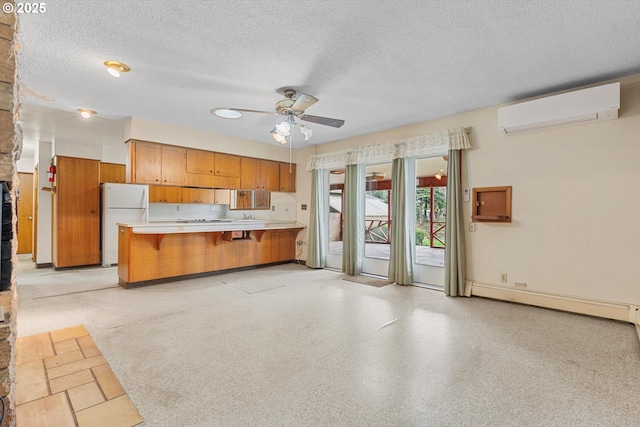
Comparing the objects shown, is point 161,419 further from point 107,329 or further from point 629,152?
point 629,152

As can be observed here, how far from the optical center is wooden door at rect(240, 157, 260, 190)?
5.60 m

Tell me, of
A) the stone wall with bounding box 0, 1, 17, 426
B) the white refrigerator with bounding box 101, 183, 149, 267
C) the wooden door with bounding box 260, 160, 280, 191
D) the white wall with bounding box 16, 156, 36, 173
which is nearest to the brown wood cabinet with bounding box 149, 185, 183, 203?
the white refrigerator with bounding box 101, 183, 149, 267

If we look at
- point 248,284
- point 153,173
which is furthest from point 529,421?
point 153,173

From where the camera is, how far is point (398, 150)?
4.60m

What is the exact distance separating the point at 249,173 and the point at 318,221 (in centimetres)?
160

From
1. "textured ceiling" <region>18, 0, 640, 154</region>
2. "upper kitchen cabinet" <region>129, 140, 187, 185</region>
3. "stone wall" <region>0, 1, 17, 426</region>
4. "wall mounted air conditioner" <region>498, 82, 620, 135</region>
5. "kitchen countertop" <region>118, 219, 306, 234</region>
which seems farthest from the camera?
"upper kitchen cabinet" <region>129, 140, 187, 185</region>

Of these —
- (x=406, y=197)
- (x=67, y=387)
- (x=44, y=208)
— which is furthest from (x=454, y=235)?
(x=44, y=208)

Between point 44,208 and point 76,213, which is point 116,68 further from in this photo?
point 44,208

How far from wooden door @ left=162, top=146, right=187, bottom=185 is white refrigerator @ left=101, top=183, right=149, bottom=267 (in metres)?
1.79

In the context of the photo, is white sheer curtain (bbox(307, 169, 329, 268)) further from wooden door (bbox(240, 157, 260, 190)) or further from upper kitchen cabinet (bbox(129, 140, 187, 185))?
upper kitchen cabinet (bbox(129, 140, 187, 185))

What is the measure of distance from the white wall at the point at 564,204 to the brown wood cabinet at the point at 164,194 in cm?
561

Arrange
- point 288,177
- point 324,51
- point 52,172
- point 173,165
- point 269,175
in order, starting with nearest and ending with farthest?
point 324,51 < point 173,165 < point 52,172 < point 269,175 < point 288,177

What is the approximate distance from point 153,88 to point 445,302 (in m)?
4.17

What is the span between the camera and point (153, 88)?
324cm
